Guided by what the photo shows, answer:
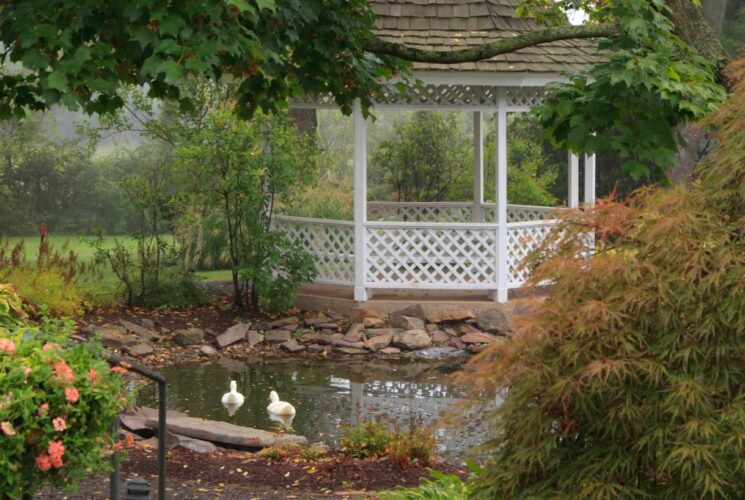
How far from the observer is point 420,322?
14.5 meters

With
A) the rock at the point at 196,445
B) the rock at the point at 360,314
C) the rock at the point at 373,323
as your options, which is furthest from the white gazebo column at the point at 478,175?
the rock at the point at 196,445

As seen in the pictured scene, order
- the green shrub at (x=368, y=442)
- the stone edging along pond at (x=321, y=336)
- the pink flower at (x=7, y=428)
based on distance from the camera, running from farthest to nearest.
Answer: the stone edging along pond at (x=321, y=336), the green shrub at (x=368, y=442), the pink flower at (x=7, y=428)

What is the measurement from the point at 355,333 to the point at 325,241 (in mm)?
2067

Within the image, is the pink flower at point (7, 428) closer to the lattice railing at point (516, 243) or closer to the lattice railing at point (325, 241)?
the lattice railing at point (325, 241)

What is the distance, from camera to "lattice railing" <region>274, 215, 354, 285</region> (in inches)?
608

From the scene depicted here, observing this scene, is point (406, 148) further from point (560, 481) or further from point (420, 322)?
point (560, 481)

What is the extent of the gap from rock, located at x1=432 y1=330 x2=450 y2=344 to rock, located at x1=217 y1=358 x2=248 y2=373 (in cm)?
243

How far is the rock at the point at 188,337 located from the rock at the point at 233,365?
2.03 feet

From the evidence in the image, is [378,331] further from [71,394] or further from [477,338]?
[71,394]

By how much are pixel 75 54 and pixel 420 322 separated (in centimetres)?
875

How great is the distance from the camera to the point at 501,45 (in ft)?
28.3

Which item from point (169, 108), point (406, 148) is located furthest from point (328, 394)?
point (406, 148)

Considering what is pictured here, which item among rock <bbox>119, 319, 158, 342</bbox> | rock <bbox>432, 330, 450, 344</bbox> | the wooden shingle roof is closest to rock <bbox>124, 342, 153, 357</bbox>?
rock <bbox>119, 319, 158, 342</bbox>

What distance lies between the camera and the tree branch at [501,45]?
8.55 metres
